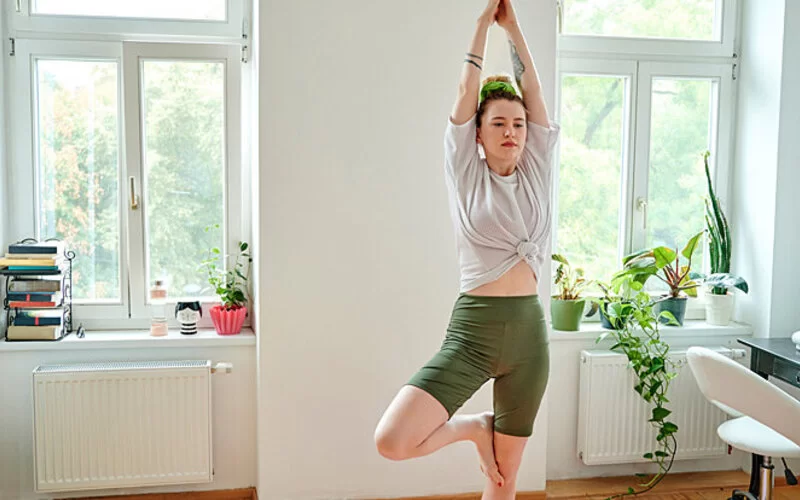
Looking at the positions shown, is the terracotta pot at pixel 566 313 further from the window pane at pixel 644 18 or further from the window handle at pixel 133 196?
the window handle at pixel 133 196

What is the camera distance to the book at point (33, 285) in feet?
10.4

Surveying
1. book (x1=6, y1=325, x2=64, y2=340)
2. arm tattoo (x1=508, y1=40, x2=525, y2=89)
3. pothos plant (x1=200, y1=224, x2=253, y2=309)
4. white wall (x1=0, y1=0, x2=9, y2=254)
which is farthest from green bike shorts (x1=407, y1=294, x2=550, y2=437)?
white wall (x1=0, y1=0, x2=9, y2=254)

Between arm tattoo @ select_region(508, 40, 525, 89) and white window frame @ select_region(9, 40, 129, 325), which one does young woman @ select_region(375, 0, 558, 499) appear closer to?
arm tattoo @ select_region(508, 40, 525, 89)

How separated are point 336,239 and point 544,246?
942 mm

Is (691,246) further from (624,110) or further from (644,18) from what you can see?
(644,18)

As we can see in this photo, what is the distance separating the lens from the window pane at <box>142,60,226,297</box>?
11.1ft

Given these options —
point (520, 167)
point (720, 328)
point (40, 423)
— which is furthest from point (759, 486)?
point (40, 423)

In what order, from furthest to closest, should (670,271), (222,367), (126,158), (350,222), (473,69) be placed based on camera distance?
(670,271), (126,158), (222,367), (350,222), (473,69)

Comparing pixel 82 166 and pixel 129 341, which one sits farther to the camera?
pixel 82 166

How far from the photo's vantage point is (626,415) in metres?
3.48

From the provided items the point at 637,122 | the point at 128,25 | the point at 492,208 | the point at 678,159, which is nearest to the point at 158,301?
the point at 128,25

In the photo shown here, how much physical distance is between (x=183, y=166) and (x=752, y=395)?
2.37 meters

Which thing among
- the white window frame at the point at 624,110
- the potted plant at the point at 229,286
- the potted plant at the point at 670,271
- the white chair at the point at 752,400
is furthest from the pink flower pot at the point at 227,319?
the white chair at the point at 752,400

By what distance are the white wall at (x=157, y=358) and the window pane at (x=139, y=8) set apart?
139cm
